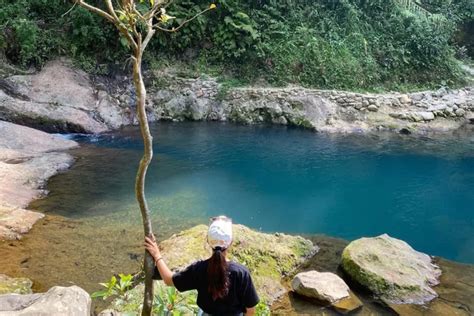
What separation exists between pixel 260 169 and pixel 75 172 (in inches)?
169

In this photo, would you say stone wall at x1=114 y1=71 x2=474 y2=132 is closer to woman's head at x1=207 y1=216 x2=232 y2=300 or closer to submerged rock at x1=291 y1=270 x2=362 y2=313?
submerged rock at x1=291 y1=270 x2=362 y2=313

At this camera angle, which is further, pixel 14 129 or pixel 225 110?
pixel 225 110

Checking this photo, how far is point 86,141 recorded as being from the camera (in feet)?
39.9

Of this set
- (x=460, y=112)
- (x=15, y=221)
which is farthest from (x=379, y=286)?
(x=460, y=112)

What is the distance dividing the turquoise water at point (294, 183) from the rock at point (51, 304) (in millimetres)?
3889

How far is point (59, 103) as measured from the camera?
13.1m

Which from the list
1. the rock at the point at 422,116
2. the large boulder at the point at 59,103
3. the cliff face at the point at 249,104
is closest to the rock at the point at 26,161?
the large boulder at the point at 59,103

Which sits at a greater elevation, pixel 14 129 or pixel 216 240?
pixel 216 240

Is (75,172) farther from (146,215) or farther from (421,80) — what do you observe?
(421,80)

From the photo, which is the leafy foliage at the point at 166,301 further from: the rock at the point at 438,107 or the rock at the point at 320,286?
→ the rock at the point at 438,107

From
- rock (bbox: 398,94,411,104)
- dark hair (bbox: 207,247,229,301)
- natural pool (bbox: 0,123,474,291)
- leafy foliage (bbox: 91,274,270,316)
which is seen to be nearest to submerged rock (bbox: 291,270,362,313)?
leafy foliage (bbox: 91,274,270,316)

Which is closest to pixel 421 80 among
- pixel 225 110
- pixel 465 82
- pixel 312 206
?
pixel 465 82

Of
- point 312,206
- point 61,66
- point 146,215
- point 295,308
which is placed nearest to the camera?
point 146,215

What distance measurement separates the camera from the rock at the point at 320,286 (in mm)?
5312
